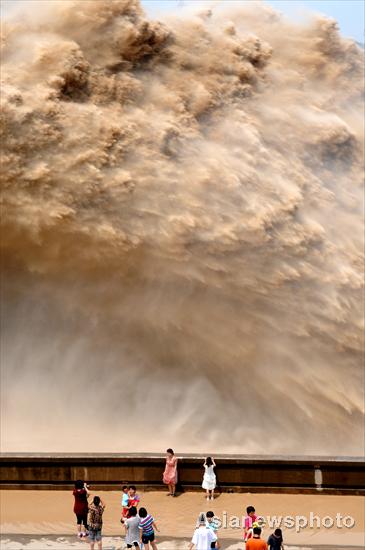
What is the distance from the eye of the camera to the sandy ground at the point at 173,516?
1150 cm

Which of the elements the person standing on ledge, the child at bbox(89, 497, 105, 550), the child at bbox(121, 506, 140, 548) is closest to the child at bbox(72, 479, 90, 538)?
the child at bbox(89, 497, 105, 550)

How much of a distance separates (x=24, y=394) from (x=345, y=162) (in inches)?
342

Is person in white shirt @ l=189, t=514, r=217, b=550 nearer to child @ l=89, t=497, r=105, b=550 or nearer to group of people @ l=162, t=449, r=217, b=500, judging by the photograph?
child @ l=89, t=497, r=105, b=550

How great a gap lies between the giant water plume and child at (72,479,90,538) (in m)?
5.10

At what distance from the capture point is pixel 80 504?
1116cm

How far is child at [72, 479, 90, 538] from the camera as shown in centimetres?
1109

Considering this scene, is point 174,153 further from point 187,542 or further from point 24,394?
point 187,542

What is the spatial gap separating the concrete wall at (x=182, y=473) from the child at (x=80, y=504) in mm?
1804

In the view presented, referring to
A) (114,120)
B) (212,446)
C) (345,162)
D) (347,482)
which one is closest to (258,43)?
(345,162)

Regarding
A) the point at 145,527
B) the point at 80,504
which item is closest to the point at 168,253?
the point at 80,504

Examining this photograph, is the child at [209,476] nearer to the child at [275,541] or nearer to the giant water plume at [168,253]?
the child at [275,541]

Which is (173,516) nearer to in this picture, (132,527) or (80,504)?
(80,504)

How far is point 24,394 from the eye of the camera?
17469mm

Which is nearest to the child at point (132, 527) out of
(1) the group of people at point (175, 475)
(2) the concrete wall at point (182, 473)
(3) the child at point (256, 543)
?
(3) the child at point (256, 543)
